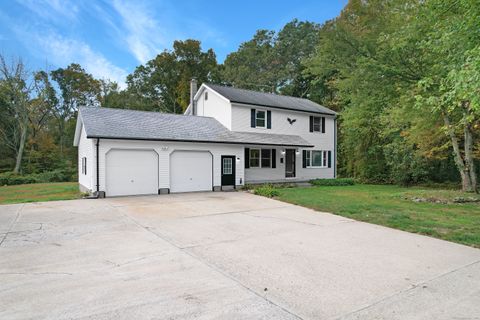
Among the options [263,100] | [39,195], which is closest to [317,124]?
[263,100]

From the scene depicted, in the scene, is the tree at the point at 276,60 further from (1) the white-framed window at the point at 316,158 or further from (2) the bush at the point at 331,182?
(2) the bush at the point at 331,182

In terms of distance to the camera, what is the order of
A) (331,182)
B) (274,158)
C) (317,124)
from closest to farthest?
(274,158)
(331,182)
(317,124)

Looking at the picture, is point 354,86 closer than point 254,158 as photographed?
Yes

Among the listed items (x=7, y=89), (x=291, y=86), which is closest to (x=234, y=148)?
(x=291, y=86)

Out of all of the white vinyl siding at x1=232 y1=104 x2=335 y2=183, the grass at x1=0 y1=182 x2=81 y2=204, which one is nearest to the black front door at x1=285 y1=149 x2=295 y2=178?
the white vinyl siding at x1=232 y1=104 x2=335 y2=183

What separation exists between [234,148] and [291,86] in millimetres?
22047

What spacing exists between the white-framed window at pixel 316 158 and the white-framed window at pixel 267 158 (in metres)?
3.15

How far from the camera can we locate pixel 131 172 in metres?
12.9

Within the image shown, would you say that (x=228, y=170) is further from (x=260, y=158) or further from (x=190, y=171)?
(x=260, y=158)

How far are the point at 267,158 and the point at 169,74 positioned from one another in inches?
951

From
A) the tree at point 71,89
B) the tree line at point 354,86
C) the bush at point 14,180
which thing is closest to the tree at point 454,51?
the tree line at point 354,86

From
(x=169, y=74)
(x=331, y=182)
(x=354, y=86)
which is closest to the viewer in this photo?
(x=354, y=86)

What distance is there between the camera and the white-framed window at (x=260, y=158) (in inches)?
699

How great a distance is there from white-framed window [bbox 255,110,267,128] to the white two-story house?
0.07 meters
